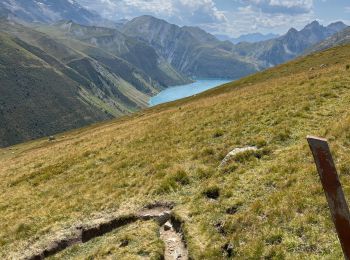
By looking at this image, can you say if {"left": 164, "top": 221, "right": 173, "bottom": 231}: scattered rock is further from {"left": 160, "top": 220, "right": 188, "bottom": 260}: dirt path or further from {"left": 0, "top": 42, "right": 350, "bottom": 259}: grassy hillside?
{"left": 0, "top": 42, "right": 350, "bottom": 259}: grassy hillside

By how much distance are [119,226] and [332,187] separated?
47.2 feet

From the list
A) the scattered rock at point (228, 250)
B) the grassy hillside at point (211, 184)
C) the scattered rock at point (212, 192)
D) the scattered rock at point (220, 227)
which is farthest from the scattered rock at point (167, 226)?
the scattered rock at point (228, 250)

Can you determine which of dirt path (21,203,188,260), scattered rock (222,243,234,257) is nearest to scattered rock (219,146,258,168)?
dirt path (21,203,188,260)

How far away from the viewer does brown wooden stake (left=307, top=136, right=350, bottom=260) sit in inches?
218

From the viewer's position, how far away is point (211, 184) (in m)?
19.0

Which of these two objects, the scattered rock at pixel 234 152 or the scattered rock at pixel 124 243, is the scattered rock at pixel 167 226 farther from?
the scattered rock at pixel 234 152

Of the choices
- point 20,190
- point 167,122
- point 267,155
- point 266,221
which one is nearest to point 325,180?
point 266,221

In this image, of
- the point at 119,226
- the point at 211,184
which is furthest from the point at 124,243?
the point at 211,184

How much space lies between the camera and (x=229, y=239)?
14109 millimetres

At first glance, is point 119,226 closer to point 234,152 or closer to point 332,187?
point 234,152

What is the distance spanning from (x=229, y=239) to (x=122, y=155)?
52.2 ft

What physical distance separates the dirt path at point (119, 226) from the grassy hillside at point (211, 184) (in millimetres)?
487

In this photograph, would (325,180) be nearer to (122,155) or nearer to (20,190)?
(122,155)

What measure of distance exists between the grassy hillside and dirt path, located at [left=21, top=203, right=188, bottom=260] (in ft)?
1.60
